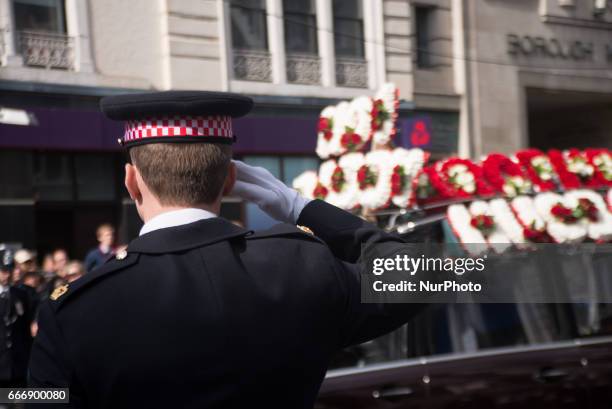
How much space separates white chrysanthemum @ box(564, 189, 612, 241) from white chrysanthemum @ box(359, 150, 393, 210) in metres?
0.98

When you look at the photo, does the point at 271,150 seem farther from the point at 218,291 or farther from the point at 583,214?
the point at 218,291

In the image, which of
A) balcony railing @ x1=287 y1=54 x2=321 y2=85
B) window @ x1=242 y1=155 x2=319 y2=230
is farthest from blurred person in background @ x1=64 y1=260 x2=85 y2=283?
balcony railing @ x1=287 y1=54 x2=321 y2=85

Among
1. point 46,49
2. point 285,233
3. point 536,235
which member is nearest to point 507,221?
point 536,235

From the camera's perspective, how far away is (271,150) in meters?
14.4

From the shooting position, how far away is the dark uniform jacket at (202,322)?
165cm

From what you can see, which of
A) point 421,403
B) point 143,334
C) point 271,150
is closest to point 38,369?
point 143,334

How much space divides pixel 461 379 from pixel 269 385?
2.88m

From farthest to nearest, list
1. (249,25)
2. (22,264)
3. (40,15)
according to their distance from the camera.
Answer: (249,25)
(40,15)
(22,264)

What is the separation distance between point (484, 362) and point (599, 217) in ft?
A: 3.80

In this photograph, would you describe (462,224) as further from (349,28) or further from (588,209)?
(349,28)

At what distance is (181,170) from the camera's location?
172 centimetres

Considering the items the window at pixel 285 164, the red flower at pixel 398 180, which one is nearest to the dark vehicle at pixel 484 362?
the red flower at pixel 398 180

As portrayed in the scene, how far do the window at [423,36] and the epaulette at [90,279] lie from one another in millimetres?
14116

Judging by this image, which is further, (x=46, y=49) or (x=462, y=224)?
(x=46, y=49)
